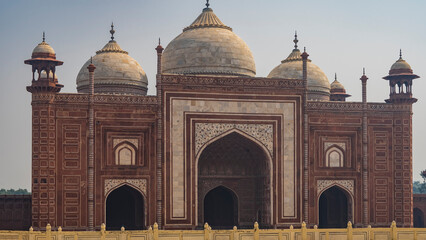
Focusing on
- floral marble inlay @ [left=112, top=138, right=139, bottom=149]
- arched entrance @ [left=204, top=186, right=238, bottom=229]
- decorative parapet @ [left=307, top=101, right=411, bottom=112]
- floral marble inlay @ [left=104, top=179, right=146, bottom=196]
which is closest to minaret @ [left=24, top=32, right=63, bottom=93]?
floral marble inlay @ [left=112, top=138, right=139, bottom=149]

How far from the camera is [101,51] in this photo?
2755 centimetres

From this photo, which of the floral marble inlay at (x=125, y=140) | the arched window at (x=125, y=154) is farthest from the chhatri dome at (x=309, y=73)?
the arched window at (x=125, y=154)

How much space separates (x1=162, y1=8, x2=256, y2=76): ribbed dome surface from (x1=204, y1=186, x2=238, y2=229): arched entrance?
452 cm

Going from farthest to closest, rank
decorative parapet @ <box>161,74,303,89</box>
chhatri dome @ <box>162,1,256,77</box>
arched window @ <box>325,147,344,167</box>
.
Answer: chhatri dome @ <box>162,1,256,77</box>, arched window @ <box>325,147,344,167</box>, decorative parapet @ <box>161,74,303,89</box>

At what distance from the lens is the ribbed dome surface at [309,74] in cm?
2939

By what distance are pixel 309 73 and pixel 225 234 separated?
43.9ft

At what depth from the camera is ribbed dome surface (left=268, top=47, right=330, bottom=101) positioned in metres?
29.4

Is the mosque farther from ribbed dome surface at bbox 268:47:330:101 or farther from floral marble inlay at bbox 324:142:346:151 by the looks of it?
ribbed dome surface at bbox 268:47:330:101

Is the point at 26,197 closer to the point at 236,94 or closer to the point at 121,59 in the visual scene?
the point at 121,59

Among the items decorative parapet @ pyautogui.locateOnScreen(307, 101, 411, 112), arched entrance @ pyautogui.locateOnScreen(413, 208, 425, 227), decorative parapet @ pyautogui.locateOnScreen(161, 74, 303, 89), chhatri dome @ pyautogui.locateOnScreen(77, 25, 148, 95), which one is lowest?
arched entrance @ pyautogui.locateOnScreen(413, 208, 425, 227)

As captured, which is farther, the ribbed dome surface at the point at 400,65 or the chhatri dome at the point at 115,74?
the chhatri dome at the point at 115,74

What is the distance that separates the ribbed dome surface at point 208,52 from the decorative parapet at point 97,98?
2762 mm

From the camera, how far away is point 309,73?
30.3m

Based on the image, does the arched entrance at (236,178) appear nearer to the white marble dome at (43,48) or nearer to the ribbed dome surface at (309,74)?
the ribbed dome surface at (309,74)
